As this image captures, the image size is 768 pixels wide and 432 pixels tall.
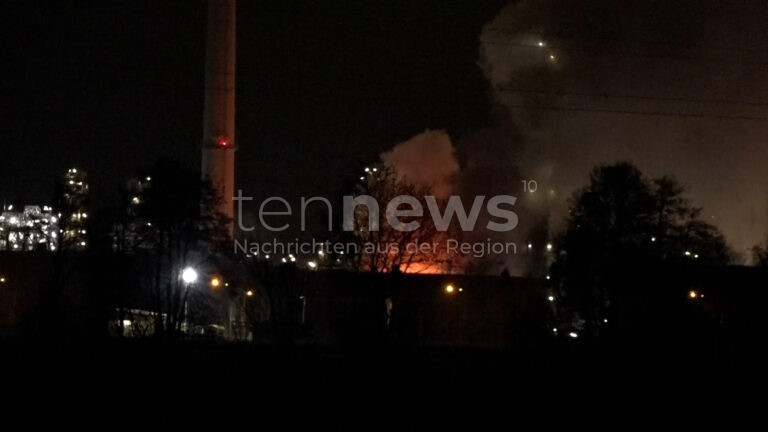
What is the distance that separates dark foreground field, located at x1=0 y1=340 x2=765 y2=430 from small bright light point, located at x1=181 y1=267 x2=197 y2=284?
6434mm

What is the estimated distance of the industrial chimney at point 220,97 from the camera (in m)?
44.6

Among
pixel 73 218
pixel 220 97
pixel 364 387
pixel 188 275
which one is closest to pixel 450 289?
pixel 188 275

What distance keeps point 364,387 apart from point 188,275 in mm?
12038

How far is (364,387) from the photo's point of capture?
1861 centimetres

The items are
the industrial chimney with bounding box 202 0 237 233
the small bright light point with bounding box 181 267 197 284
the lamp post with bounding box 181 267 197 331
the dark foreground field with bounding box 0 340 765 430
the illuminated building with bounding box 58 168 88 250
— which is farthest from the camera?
the industrial chimney with bounding box 202 0 237 233

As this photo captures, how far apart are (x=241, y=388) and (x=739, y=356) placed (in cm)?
1156

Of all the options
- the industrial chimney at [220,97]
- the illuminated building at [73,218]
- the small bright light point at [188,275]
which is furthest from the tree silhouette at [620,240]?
the industrial chimney at [220,97]

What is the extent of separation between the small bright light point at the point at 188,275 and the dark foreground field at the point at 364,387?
6.43 metres

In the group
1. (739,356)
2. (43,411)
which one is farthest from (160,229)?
(739,356)

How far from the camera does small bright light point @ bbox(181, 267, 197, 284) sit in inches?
1141

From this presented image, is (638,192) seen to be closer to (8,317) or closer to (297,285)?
(297,285)

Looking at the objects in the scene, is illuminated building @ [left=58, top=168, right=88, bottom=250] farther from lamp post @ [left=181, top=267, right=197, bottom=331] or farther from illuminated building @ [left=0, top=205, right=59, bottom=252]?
lamp post @ [left=181, top=267, right=197, bottom=331]

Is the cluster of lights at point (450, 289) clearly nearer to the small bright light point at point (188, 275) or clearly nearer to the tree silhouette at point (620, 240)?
the tree silhouette at point (620, 240)

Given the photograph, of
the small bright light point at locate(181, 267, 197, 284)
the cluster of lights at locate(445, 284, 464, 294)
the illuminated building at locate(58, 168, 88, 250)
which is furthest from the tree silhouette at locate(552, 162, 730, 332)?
the illuminated building at locate(58, 168, 88, 250)
